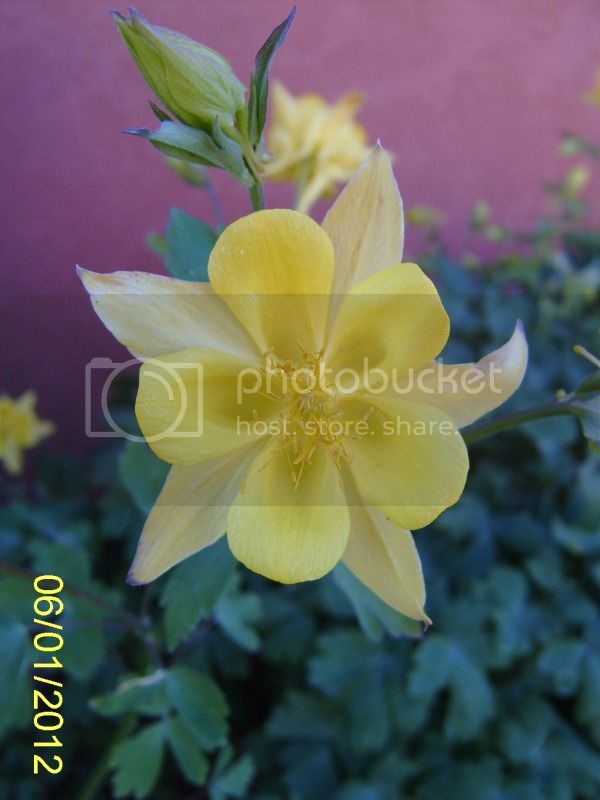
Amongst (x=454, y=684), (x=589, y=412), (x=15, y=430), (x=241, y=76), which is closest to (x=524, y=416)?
(x=589, y=412)

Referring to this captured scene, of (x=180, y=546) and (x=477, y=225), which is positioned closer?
(x=180, y=546)

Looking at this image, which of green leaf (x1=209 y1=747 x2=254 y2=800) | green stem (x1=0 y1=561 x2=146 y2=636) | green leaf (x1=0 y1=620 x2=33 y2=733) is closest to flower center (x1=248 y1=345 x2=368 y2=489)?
green stem (x1=0 y1=561 x2=146 y2=636)

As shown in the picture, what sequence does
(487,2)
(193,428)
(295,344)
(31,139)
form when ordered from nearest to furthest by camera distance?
(193,428), (295,344), (31,139), (487,2)

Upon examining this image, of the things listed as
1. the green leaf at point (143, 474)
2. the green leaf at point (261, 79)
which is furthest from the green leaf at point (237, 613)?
the green leaf at point (261, 79)

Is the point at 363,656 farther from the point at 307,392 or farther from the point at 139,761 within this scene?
the point at 307,392

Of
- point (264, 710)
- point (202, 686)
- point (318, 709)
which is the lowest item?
point (264, 710)

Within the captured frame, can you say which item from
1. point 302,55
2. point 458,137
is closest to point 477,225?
point 458,137

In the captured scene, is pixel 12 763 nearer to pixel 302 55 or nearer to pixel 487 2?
pixel 302 55

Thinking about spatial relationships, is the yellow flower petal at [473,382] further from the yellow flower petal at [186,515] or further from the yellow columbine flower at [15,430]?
the yellow columbine flower at [15,430]
